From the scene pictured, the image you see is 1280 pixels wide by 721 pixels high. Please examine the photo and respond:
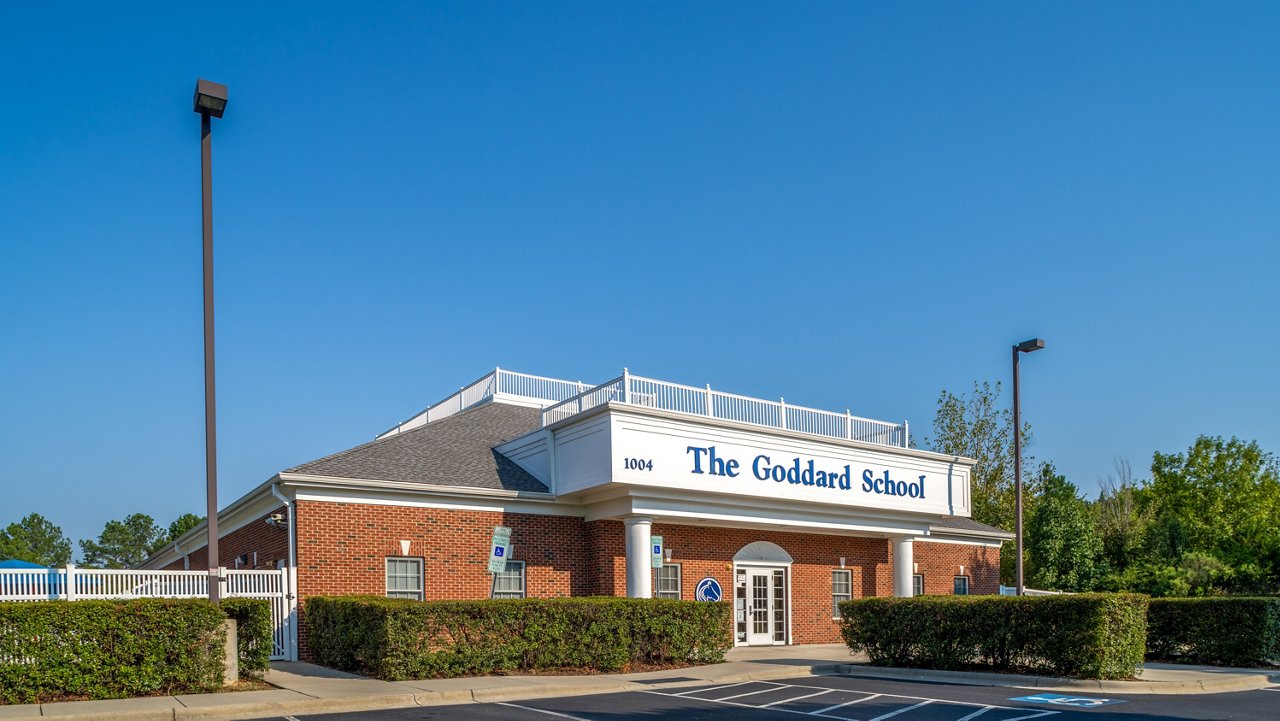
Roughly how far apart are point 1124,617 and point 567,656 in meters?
9.64

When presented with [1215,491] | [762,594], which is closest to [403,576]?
[762,594]

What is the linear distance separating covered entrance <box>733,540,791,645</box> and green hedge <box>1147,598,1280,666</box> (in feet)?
28.7

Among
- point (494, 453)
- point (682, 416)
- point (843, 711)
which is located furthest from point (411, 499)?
point (843, 711)

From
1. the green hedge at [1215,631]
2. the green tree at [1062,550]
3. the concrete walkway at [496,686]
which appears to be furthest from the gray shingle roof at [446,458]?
the green tree at [1062,550]

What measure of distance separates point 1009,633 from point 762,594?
30.9ft

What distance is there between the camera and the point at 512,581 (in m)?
23.4

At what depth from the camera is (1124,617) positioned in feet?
57.4

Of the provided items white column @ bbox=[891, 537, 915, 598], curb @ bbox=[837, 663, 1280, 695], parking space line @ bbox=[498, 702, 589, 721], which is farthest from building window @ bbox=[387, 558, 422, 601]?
white column @ bbox=[891, 537, 915, 598]

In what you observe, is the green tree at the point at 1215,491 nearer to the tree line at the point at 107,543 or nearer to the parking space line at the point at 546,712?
the parking space line at the point at 546,712

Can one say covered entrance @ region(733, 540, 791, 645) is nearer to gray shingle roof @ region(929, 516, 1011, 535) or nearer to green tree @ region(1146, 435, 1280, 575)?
gray shingle roof @ region(929, 516, 1011, 535)

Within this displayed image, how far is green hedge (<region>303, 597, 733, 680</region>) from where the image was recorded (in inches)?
667

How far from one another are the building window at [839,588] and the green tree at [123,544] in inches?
4057

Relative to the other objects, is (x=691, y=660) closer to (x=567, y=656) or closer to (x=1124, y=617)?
(x=567, y=656)

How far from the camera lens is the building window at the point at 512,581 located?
23.2 meters
